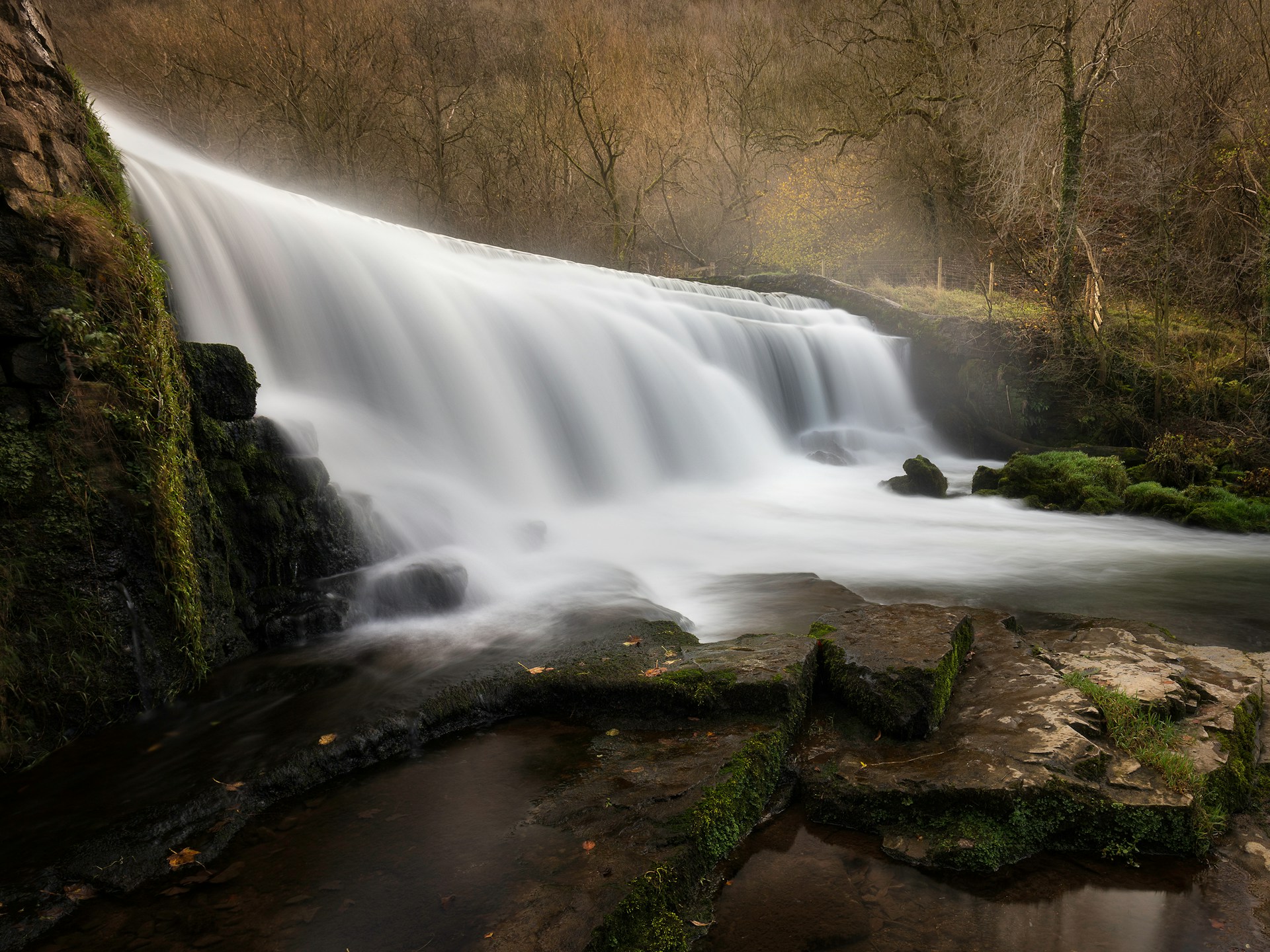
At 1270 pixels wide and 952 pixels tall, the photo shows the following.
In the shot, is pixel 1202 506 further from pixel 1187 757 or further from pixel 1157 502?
pixel 1187 757

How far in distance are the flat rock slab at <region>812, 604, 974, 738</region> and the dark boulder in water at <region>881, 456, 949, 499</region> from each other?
20.0ft

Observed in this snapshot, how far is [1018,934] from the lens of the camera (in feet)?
7.70

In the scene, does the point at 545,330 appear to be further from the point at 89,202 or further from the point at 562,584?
the point at 89,202

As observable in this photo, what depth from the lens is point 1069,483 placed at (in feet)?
30.2

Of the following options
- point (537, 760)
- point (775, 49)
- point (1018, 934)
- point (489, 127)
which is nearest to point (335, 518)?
point (537, 760)

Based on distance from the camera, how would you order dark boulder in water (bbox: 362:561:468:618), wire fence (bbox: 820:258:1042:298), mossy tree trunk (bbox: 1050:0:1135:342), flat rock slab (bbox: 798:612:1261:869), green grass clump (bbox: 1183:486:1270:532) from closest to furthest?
flat rock slab (bbox: 798:612:1261:869) → dark boulder in water (bbox: 362:561:468:618) → green grass clump (bbox: 1183:486:1270:532) → mossy tree trunk (bbox: 1050:0:1135:342) → wire fence (bbox: 820:258:1042:298)

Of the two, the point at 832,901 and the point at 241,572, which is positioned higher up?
the point at 241,572

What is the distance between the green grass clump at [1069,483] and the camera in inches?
353

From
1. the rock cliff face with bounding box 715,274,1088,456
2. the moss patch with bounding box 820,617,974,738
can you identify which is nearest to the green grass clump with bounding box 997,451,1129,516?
the rock cliff face with bounding box 715,274,1088,456

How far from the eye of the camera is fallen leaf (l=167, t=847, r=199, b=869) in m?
2.62

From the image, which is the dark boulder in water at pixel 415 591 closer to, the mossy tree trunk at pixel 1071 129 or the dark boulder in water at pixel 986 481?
the dark boulder in water at pixel 986 481

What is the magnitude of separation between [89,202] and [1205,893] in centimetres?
599

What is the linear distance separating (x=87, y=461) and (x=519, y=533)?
3.43m

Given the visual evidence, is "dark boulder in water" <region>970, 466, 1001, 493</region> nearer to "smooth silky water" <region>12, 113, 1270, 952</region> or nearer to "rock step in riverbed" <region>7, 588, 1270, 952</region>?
"smooth silky water" <region>12, 113, 1270, 952</region>
